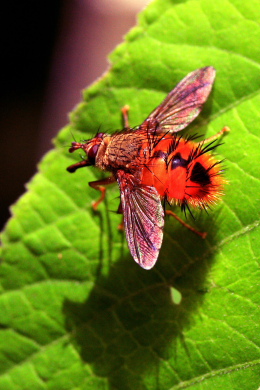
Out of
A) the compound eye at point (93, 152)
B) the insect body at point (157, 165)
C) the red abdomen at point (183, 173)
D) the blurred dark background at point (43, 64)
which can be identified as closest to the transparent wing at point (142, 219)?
the insect body at point (157, 165)

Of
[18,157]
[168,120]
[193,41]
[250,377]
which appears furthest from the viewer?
[18,157]

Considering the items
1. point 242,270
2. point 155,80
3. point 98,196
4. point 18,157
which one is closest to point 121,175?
point 98,196

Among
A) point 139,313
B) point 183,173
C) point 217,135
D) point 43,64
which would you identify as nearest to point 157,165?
point 183,173

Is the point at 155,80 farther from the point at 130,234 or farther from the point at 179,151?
the point at 130,234

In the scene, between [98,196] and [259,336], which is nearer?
[259,336]

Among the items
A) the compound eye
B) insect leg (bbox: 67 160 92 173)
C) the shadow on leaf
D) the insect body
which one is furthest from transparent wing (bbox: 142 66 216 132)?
the shadow on leaf

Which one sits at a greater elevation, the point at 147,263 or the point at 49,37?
the point at 49,37

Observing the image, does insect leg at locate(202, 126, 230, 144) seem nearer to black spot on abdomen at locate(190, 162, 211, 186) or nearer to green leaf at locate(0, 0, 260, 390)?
green leaf at locate(0, 0, 260, 390)
